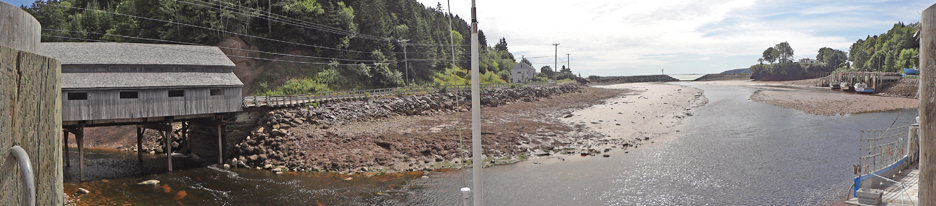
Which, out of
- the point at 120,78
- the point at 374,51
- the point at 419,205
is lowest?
the point at 419,205

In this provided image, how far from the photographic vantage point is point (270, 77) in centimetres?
5222

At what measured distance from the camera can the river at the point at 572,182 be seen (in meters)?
21.1

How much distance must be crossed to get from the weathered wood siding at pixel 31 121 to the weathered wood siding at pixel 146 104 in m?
27.5

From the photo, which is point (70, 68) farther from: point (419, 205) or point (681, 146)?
point (681, 146)

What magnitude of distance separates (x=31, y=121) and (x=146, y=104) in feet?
92.4

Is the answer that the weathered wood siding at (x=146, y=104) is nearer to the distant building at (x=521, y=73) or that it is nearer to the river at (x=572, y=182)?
the river at (x=572, y=182)

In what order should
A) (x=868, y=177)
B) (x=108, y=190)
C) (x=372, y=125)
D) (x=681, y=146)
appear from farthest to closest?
(x=372, y=125), (x=681, y=146), (x=108, y=190), (x=868, y=177)

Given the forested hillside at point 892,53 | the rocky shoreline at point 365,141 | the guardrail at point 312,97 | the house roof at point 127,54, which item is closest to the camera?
the house roof at point 127,54

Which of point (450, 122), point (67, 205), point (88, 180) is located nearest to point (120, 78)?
point (88, 180)

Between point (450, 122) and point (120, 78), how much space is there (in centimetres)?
2356

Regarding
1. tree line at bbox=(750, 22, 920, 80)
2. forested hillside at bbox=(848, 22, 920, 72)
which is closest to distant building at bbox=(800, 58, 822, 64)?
tree line at bbox=(750, 22, 920, 80)

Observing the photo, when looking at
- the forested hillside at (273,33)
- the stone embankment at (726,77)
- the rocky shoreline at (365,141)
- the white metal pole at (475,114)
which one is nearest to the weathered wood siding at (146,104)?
the rocky shoreline at (365,141)

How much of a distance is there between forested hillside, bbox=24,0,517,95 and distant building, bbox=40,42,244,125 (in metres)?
21.2

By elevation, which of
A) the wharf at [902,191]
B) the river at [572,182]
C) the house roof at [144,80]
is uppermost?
the house roof at [144,80]
